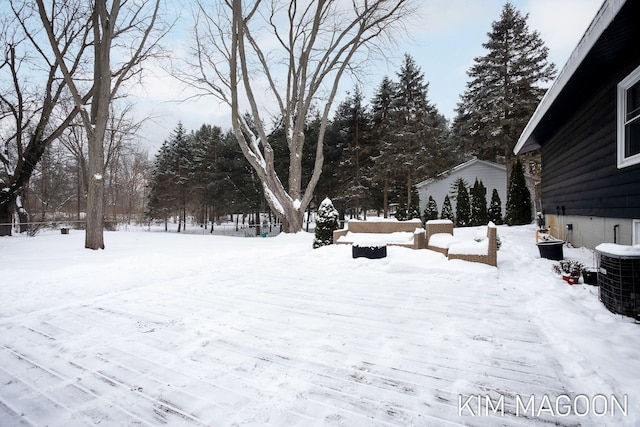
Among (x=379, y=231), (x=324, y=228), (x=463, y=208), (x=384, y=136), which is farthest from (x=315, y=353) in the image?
(x=384, y=136)

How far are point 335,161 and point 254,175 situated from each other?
6.25 meters

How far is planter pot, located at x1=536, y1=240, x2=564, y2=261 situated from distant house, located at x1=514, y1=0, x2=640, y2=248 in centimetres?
66

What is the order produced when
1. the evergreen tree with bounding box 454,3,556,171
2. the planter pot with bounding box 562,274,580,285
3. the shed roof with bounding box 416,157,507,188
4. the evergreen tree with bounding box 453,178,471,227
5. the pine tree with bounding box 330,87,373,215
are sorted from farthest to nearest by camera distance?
the pine tree with bounding box 330,87,373,215 < the shed roof with bounding box 416,157,507,188 < the evergreen tree with bounding box 454,3,556,171 < the evergreen tree with bounding box 453,178,471,227 < the planter pot with bounding box 562,274,580,285

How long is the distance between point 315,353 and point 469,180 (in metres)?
18.9

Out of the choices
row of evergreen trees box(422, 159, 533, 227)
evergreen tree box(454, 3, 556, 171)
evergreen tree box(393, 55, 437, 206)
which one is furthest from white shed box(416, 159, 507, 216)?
evergreen tree box(393, 55, 437, 206)

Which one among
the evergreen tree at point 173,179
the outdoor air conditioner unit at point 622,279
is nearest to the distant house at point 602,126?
the outdoor air conditioner unit at point 622,279

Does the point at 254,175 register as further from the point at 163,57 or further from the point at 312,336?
the point at 312,336

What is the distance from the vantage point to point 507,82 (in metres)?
17.5

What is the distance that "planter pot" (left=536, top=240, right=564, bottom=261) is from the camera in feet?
18.5

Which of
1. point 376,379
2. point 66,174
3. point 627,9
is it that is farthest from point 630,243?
point 66,174

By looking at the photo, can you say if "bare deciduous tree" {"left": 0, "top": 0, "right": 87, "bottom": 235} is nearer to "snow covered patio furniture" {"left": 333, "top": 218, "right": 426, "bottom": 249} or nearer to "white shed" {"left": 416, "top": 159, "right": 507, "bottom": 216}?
"snow covered patio furniture" {"left": 333, "top": 218, "right": 426, "bottom": 249}

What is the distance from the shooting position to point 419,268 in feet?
17.6

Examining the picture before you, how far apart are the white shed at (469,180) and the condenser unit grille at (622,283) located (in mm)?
16785

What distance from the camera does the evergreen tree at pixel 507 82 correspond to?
16828 millimetres
